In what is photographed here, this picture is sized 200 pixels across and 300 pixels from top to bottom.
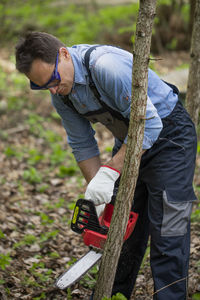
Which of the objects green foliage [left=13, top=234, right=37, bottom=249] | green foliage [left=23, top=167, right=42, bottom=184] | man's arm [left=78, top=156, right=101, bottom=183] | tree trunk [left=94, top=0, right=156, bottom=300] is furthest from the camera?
green foliage [left=23, top=167, right=42, bottom=184]

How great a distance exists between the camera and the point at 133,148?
189cm

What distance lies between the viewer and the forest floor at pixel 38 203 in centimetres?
279

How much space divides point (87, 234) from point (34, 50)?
1211 millimetres

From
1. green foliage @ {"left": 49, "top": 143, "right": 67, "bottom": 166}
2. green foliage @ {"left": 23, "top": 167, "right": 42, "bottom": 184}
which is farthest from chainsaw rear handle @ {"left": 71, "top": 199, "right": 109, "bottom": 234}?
green foliage @ {"left": 49, "top": 143, "right": 67, "bottom": 166}

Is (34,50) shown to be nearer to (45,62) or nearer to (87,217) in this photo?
(45,62)

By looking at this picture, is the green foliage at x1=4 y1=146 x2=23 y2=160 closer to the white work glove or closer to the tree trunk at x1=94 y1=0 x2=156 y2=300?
the white work glove

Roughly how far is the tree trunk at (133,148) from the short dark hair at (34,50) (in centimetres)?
62

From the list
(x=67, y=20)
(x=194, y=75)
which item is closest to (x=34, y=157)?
(x=194, y=75)

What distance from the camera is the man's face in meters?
2.12

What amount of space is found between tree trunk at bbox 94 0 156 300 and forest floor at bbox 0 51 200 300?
694 millimetres

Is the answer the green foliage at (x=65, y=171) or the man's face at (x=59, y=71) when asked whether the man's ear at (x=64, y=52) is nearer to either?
the man's face at (x=59, y=71)

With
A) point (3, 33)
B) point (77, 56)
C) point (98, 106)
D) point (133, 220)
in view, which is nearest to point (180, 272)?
point (133, 220)

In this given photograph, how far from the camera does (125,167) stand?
6.30 feet

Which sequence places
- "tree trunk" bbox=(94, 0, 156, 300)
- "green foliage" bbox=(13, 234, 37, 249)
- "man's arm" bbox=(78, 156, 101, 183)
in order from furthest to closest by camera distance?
"green foliage" bbox=(13, 234, 37, 249)
"man's arm" bbox=(78, 156, 101, 183)
"tree trunk" bbox=(94, 0, 156, 300)
